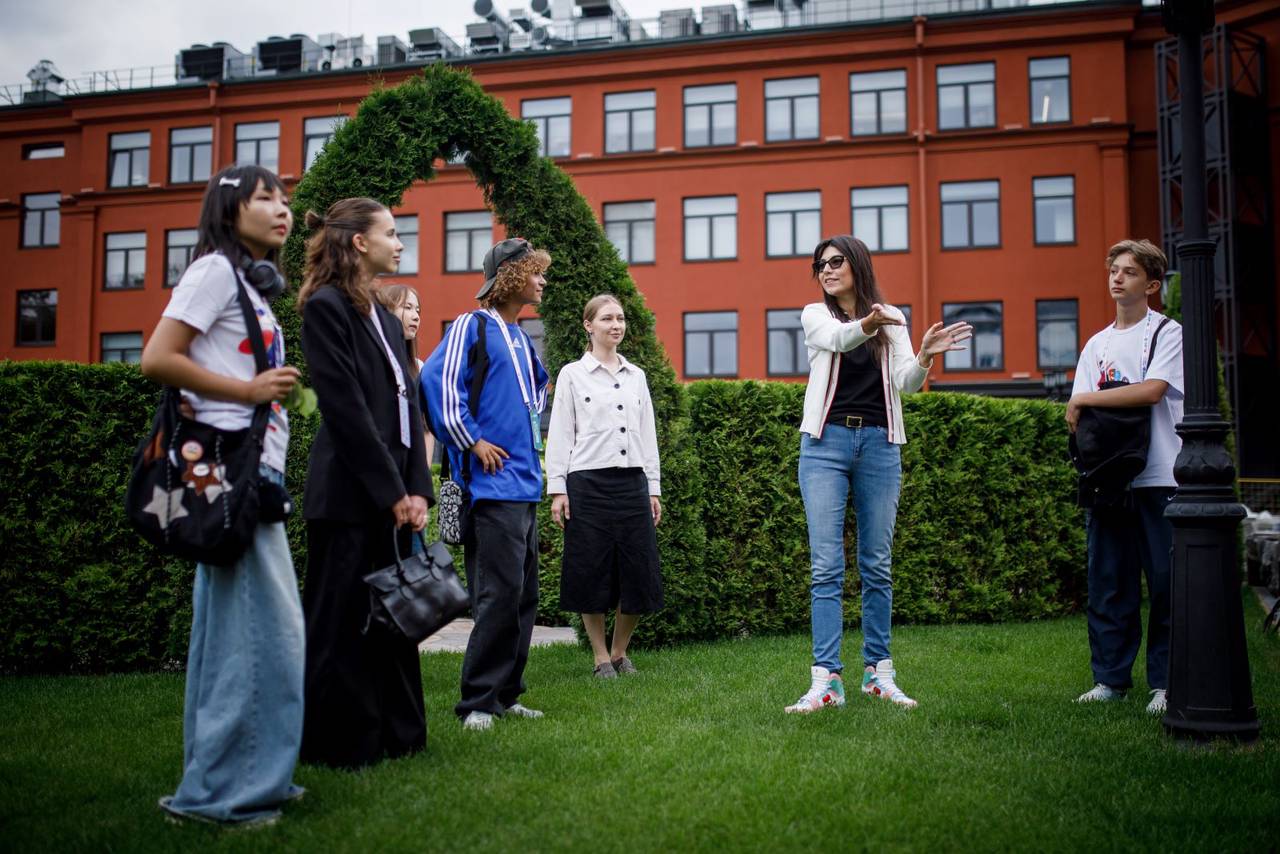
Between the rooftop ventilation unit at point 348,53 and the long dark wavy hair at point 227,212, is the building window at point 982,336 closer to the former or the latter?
the rooftop ventilation unit at point 348,53

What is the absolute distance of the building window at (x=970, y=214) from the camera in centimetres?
2908

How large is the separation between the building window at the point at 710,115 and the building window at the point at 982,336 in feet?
27.8

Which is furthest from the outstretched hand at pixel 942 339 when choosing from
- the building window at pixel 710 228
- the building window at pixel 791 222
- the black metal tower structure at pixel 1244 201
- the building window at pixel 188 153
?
the building window at pixel 188 153

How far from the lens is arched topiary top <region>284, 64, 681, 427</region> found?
7.04 metres

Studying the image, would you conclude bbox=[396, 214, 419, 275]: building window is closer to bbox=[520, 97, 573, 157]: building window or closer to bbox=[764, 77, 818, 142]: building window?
bbox=[520, 97, 573, 157]: building window

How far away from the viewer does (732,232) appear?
3069 cm

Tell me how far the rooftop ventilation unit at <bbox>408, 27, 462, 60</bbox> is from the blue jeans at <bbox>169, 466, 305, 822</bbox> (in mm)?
33790

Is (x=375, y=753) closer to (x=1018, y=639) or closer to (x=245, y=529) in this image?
(x=245, y=529)

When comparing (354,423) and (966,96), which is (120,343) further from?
(354,423)

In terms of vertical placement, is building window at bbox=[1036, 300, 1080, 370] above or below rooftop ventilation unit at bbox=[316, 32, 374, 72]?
below

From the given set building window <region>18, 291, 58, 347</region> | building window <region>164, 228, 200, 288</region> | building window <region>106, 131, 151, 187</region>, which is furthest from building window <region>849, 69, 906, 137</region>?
building window <region>18, 291, 58, 347</region>

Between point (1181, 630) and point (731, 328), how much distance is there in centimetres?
2638

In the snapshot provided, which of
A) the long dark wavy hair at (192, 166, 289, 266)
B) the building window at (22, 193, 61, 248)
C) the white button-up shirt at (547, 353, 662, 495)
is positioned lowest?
the white button-up shirt at (547, 353, 662, 495)

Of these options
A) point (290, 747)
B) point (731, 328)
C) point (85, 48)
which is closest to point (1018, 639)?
point (290, 747)
